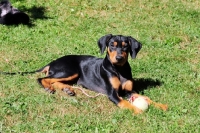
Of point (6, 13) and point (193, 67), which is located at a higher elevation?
Answer: point (6, 13)

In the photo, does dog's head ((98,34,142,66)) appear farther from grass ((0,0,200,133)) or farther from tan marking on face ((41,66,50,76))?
tan marking on face ((41,66,50,76))

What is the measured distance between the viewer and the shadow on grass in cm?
684

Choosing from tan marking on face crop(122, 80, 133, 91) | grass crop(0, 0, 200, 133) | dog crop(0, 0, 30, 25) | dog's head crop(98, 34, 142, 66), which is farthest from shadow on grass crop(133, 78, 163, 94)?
dog crop(0, 0, 30, 25)

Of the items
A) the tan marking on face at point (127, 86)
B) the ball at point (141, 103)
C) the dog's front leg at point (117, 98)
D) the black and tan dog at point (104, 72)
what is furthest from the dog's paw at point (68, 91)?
the ball at point (141, 103)

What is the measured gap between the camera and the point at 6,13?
9570mm

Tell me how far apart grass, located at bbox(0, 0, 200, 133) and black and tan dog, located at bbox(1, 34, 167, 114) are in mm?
170

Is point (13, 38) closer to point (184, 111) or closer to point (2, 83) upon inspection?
point (2, 83)

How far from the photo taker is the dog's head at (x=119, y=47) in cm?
611

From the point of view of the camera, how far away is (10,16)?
9562 mm

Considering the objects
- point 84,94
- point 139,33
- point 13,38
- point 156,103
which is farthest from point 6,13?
point 156,103

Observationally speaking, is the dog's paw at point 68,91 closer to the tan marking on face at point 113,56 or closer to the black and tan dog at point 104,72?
the black and tan dog at point 104,72

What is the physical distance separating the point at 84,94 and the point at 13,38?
305cm

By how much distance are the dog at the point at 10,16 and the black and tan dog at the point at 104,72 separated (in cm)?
282

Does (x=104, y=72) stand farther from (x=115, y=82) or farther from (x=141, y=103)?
(x=141, y=103)
